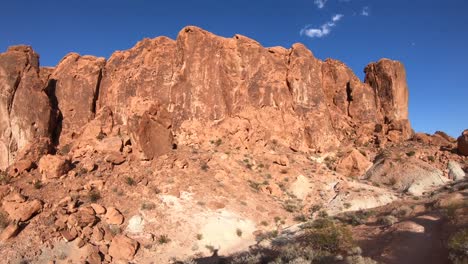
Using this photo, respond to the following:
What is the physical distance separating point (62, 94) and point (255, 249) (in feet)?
81.8

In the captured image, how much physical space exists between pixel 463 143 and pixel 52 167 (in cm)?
3365

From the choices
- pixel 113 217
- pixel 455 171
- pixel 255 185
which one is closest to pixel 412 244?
pixel 255 185

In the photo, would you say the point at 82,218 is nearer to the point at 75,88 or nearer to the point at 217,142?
the point at 217,142

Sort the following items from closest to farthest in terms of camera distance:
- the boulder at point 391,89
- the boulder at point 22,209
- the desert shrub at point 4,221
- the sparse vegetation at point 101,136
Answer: the desert shrub at point 4,221 → the boulder at point 22,209 → the sparse vegetation at point 101,136 → the boulder at point 391,89

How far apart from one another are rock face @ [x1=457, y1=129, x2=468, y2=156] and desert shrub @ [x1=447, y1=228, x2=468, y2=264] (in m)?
23.9

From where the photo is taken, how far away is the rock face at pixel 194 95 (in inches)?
1083

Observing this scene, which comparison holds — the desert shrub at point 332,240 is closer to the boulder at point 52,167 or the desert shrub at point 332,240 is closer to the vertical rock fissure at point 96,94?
the boulder at point 52,167

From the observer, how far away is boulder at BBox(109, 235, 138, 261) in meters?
16.5

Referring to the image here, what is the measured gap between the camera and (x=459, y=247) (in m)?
9.74

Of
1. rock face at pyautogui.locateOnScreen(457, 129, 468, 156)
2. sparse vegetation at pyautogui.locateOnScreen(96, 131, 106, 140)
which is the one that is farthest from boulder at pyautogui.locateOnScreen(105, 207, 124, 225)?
rock face at pyautogui.locateOnScreen(457, 129, 468, 156)

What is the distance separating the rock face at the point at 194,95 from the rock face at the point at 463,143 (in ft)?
18.5

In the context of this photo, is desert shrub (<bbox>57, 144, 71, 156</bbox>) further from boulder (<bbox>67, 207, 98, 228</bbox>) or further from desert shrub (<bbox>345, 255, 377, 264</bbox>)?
desert shrub (<bbox>345, 255, 377, 264</bbox>)

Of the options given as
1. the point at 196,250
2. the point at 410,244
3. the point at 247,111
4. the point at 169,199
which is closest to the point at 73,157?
the point at 169,199

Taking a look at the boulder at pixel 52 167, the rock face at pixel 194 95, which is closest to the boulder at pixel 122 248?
the boulder at pixel 52 167
